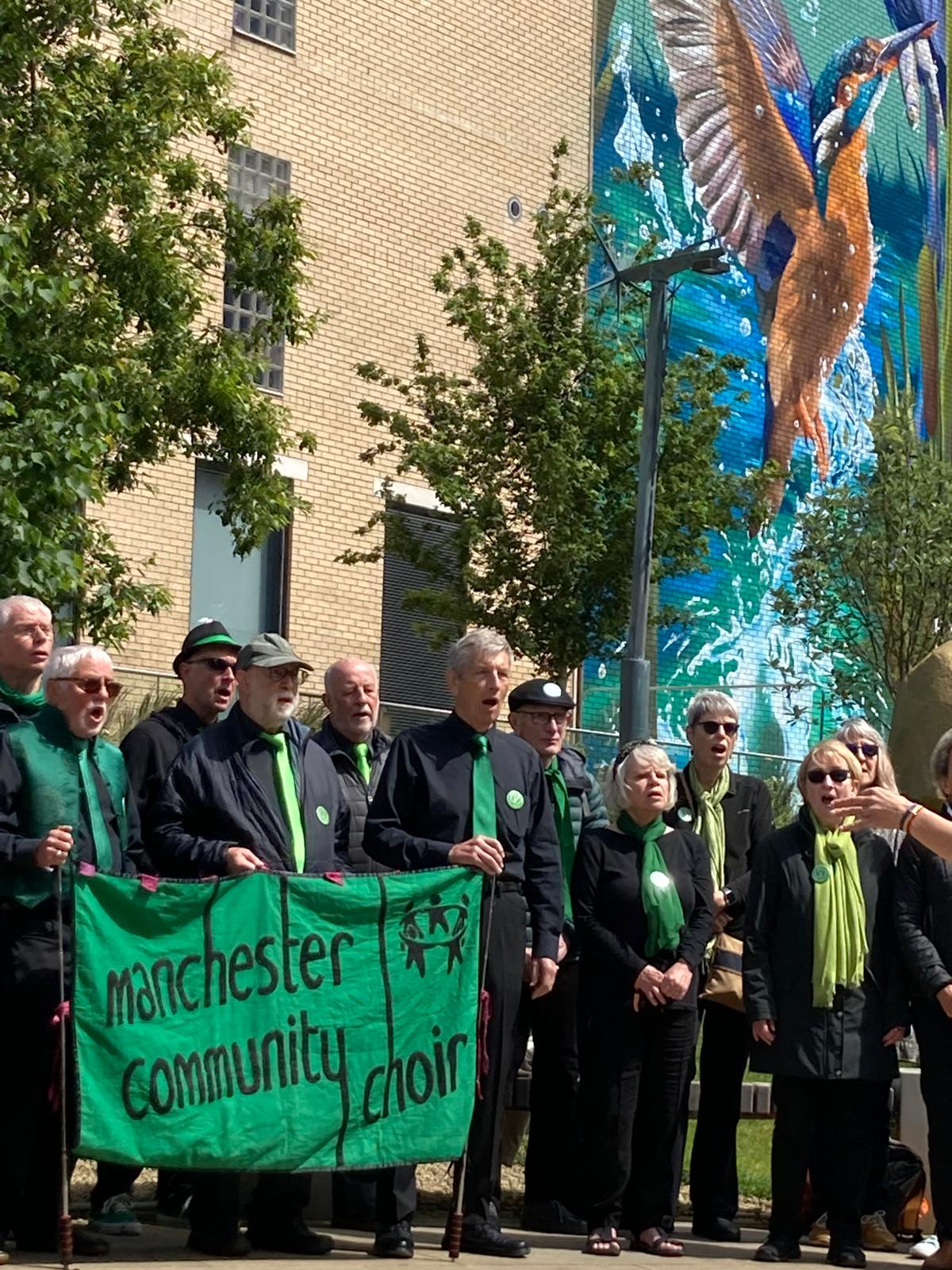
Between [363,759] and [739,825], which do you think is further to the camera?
[739,825]

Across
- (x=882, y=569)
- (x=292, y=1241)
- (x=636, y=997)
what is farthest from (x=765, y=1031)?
(x=882, y=569)

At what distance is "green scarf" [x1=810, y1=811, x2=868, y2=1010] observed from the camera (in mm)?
8992

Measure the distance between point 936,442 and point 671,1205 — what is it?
34.0m

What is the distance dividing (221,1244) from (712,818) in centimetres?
314

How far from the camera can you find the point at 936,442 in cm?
4153

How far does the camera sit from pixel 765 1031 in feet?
29.5

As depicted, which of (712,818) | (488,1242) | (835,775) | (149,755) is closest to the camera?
(488,1242)

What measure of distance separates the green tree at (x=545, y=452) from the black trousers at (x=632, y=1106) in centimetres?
1407

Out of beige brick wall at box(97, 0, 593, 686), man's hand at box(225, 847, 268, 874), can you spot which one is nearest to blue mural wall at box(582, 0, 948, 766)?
beige brick wall at box(97, 0, 593, 686)

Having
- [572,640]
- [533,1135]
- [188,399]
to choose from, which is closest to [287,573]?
[572,640]

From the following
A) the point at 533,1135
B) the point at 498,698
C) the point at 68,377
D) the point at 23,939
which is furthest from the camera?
the point at 68,377

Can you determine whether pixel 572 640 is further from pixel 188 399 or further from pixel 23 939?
pixel 23 939

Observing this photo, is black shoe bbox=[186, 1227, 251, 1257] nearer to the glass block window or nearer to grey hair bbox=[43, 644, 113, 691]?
grey hair bbox=[43, 644, 113, 691]

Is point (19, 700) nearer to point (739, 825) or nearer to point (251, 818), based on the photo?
point (251, 818)
